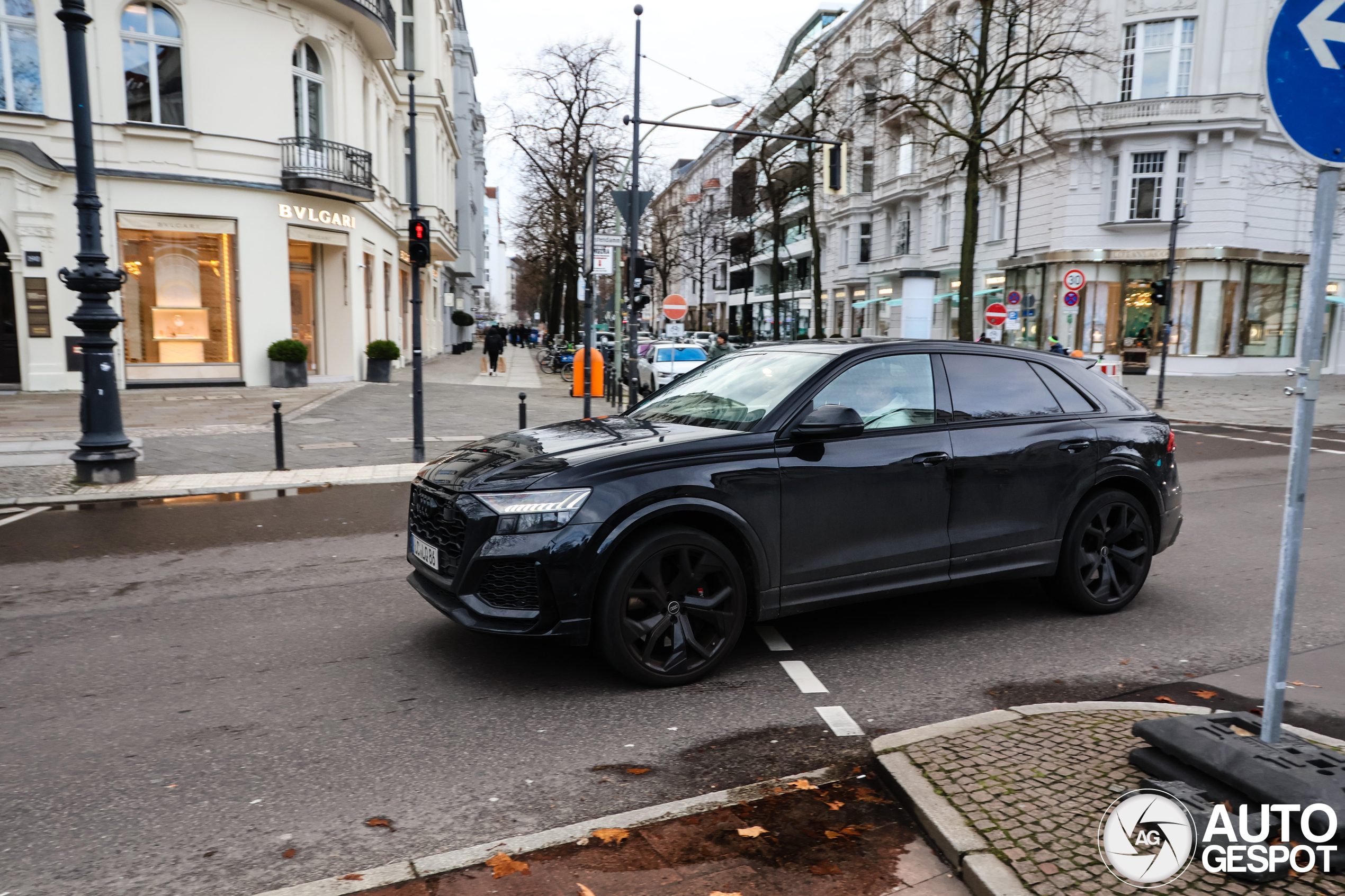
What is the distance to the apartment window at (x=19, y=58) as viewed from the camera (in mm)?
20281

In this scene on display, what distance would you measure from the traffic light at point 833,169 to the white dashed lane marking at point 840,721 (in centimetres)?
1769

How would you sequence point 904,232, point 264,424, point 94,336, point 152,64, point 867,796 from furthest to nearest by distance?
point 904,232 < point 152,64 < point 264,424 < point 94,336 < point 867,796

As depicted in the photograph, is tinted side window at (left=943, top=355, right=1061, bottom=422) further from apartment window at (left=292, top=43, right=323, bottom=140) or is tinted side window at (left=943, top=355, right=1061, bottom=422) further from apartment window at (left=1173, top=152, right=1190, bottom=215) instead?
apartment window at (left=1173, top=152, right=1190, bottom=215)

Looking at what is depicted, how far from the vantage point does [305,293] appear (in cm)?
2538

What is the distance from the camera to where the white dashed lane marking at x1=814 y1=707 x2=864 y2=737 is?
4094 mm

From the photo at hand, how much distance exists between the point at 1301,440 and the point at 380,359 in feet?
84.3

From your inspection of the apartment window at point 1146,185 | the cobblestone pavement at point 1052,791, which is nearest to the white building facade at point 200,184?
the cobblestone pavement at point 1052,791

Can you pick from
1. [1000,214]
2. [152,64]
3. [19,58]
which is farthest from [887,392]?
[1000,214]

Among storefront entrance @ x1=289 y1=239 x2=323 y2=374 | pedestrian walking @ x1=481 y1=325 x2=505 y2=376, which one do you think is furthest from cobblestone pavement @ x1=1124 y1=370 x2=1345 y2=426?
storefront entrance @ x1=289 y1=239 x2=323 y2=374

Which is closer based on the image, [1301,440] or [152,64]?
[1301,440]

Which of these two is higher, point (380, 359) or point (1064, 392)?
point (1064, 392)

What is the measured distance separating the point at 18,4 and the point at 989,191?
36648 mm

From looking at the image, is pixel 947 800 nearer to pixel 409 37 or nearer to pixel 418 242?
pixel 418 242

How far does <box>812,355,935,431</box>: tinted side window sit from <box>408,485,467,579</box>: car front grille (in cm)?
195
